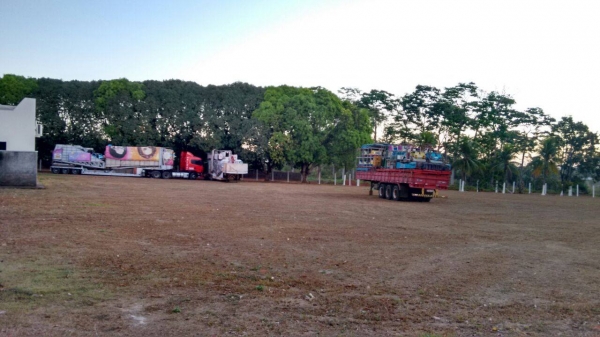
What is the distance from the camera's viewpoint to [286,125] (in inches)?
2023

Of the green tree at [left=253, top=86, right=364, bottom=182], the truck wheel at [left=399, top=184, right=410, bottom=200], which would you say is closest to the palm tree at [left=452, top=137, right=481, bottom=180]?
the green tree at [left=253, top=86, right=364, bottom=182]

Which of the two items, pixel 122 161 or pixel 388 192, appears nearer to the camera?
pixel 388 192

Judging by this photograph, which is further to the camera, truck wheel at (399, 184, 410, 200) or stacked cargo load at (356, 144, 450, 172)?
truck wheel at (399, 184, 410, 200)

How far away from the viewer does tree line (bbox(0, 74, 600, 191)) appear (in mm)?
51438

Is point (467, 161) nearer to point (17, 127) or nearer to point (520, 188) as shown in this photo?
point (520, 188)

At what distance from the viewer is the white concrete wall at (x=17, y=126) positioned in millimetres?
28297

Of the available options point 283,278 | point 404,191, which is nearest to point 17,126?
point 404,191

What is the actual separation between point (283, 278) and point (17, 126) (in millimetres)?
25359

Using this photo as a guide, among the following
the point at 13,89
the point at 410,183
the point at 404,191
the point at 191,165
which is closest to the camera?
the point at 410,183

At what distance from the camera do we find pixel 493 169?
5319 centimetres

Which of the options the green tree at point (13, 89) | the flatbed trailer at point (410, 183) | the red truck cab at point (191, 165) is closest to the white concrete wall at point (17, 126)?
the flatbed trailer at point (410, 183)

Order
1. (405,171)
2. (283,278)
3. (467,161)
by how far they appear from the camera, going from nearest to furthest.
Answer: (283,278) < (405,171) < (467,161)

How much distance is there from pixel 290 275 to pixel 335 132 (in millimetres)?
44728

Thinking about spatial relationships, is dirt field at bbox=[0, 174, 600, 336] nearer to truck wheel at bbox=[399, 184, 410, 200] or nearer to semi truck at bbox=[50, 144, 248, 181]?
truck wheel at bbox=[399, 184, 410, 200]
